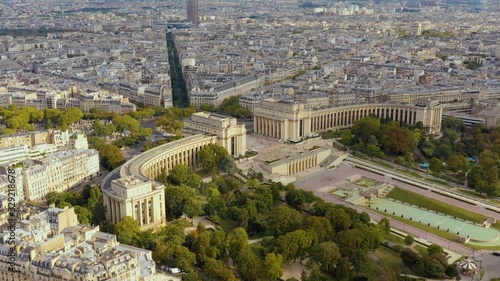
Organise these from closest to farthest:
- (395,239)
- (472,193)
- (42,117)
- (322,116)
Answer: (395,239)
(472,193)
(322,116)
(42,117)

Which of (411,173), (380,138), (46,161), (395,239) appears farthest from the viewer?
(380,138)

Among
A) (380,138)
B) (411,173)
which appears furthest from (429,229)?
(380,138)

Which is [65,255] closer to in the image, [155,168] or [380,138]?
[155,168]

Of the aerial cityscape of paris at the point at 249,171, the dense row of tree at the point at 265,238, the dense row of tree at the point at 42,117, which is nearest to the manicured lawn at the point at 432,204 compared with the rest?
the aerial cityscape of paris at the point at 249,171

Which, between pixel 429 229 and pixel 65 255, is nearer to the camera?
pixel 65 255

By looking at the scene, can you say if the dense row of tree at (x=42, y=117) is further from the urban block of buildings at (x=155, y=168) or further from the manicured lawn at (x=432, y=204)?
the manicured lawn at (x=432, y=204)

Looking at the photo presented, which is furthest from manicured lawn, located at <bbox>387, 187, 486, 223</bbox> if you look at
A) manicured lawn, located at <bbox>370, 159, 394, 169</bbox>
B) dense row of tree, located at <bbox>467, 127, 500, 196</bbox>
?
manicured lawn, located at <bbox>370, 159, 394, 169</bbox>

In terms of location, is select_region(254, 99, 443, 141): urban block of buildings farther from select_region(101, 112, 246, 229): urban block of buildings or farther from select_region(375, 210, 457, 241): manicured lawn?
select_region(375, 210, 457, 241): manicured lawn
